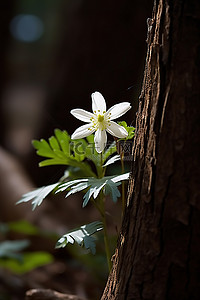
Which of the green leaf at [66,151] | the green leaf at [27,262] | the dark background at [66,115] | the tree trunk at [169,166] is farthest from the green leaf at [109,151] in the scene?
the green leaf at [27,262]

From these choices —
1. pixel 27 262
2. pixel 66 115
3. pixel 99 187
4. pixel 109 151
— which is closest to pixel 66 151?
pixel 109 151

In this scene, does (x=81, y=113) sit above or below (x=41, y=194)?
above

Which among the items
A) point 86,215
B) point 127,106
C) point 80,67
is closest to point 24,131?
point 80,67

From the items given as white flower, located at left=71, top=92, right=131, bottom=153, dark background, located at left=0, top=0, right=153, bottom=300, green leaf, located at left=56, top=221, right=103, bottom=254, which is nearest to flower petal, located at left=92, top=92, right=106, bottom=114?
white flower, located at left=71, top=92, right=131, bottom=153

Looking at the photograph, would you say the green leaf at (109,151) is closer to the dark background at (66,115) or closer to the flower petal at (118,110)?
the flower petal at (118,110)

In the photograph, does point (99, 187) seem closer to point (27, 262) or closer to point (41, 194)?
point (41, 194)

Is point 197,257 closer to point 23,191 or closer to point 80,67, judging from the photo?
point 23,191

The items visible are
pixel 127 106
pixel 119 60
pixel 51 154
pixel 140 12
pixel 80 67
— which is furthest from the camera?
pixel 80 67

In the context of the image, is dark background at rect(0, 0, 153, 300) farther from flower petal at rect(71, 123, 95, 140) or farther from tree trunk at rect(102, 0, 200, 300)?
tree trunk at rect(102, 0, 200, 300)
